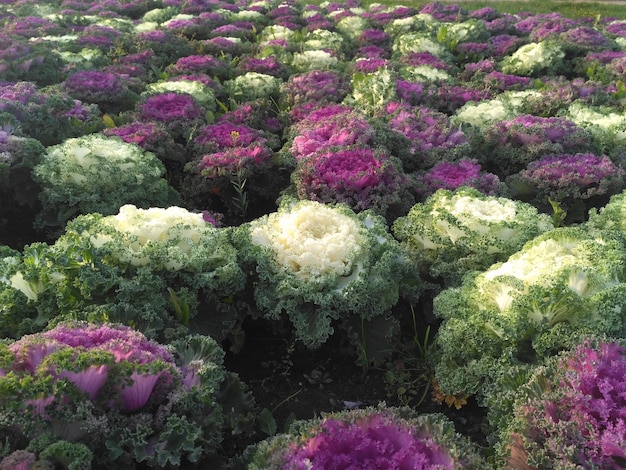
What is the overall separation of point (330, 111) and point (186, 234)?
8.79 ft

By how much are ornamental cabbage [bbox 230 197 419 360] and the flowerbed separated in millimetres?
13

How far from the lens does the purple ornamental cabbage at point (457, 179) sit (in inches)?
169

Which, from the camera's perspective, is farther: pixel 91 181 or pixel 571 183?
pixel 571 183

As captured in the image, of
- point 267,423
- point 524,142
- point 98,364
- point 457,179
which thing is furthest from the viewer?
point 524,142

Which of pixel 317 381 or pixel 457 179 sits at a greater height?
pixel 457 179

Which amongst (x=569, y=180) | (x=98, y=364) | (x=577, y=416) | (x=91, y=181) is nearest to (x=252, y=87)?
(x=91, y=181)

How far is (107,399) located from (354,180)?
2.44 meters

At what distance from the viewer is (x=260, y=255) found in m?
3.11

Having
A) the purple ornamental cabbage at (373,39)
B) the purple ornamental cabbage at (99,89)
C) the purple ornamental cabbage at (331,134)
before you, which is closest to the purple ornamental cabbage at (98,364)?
the purple ornamental cabbage at (331,134)

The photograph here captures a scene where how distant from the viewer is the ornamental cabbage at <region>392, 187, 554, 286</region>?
3271mm

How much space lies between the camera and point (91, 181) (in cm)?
396

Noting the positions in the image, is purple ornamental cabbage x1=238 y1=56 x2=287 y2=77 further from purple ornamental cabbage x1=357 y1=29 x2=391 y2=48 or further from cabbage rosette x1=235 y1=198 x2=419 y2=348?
cabbage rosette x1=235 y1=198 x2=419 y2=348

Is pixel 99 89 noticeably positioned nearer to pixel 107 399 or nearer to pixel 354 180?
pixel 354 180

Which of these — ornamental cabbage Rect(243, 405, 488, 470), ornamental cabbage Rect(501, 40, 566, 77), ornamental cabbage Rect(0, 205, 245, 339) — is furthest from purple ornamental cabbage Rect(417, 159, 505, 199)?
ornamental cabbage Rect(501, 40, 566, 77)
